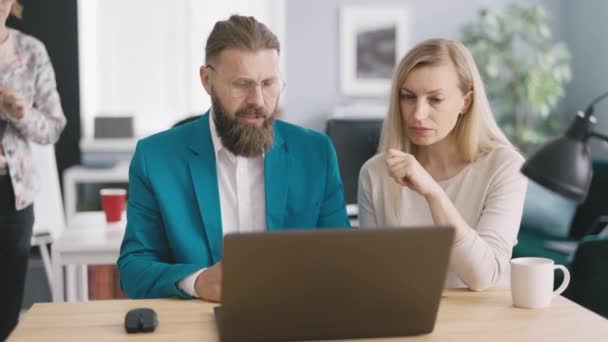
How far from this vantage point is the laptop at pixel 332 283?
1.28 metres

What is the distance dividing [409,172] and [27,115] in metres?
1.55

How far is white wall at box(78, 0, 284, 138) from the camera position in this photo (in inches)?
223

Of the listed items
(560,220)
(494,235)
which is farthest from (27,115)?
(560,220)

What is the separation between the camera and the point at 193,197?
188cm

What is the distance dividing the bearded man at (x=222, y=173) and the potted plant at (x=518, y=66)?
374 cm

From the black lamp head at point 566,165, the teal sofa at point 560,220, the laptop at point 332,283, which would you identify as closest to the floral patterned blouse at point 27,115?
the laptop at point 332,283

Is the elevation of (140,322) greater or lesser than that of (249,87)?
lesser

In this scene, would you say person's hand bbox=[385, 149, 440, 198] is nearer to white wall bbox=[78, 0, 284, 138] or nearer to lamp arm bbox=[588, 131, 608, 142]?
lamp arm bbox=[588, 131, 608, 142]

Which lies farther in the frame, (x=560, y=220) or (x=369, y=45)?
(x=369, y=45)

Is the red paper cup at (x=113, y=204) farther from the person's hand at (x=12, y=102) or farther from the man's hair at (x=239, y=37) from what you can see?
the man's hair at (x=239, y=37)

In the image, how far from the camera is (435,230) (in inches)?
51.2

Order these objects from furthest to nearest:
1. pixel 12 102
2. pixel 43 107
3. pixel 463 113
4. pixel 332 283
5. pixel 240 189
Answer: pixel 43 107
pixel 12 102
pixel 463 113
pixel 240 189
pixel 332 283

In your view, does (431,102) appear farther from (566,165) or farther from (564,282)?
(566,165)

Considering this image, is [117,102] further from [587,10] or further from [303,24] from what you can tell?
[587,10]
